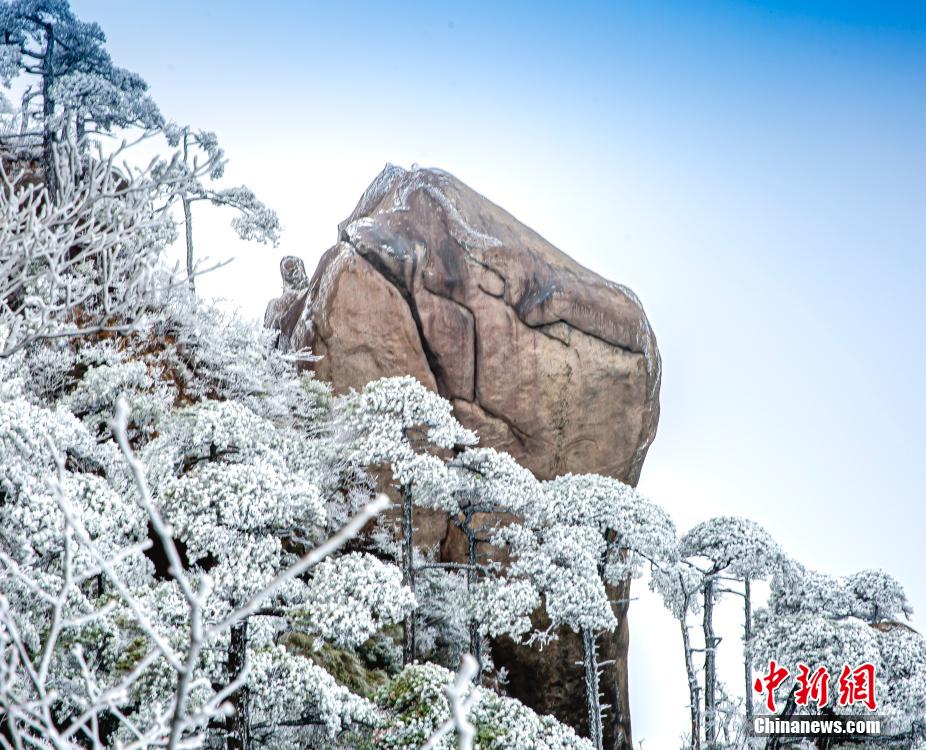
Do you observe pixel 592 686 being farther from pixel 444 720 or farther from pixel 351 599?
pixel 351 599

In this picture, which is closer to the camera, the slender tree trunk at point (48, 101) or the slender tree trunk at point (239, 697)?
the slender tree trunk at point (239, 697)

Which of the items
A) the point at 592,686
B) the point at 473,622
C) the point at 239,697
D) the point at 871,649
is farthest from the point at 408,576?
the point at 871,649

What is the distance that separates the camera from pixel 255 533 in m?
6.98

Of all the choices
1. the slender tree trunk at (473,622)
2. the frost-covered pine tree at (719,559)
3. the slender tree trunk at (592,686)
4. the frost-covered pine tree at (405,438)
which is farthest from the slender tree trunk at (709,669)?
the frost-covered pine tree at (405,438)

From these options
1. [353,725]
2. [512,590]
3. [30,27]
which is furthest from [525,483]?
[30,27]

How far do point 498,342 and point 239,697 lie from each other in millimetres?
7350

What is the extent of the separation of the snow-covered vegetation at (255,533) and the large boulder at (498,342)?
0.75 metres

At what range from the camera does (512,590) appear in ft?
29.0

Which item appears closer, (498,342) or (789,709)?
(789,709)

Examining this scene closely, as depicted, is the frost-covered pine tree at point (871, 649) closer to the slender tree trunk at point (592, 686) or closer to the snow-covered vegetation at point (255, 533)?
the snow-covered vegetation at point (255, 533)

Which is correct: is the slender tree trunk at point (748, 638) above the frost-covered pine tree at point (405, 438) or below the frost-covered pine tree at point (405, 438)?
below

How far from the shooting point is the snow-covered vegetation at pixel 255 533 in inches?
240

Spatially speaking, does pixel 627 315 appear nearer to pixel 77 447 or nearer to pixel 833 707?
pixel 833 707

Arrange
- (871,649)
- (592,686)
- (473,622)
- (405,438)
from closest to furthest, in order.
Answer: (871,649)
(405,438)
(592,686)
(473,622)
